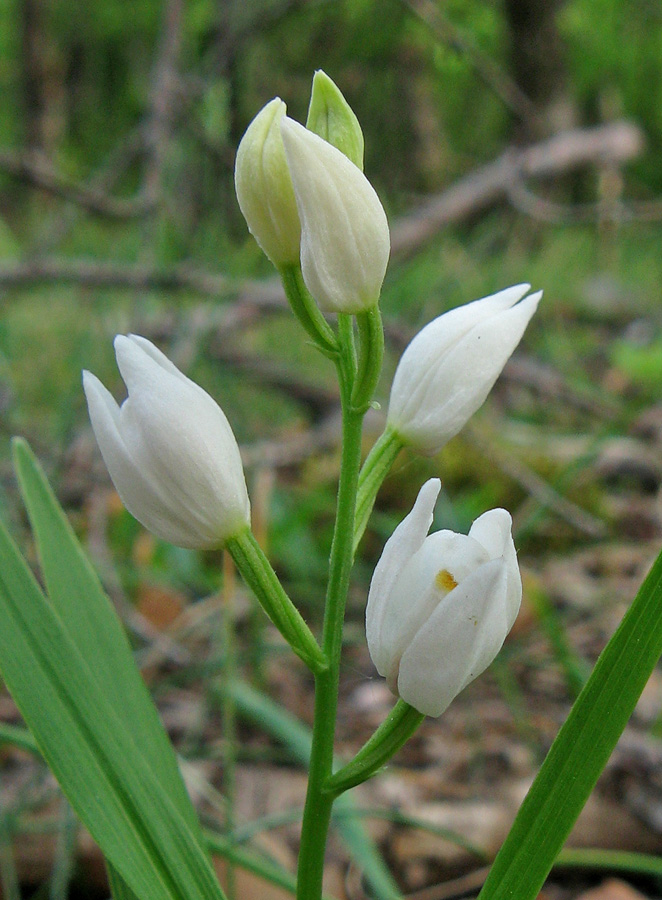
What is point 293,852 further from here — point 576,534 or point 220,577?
point 576,534

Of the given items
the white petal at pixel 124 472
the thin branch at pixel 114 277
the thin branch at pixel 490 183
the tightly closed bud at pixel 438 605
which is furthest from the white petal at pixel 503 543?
the thin branch at pixel 490 183

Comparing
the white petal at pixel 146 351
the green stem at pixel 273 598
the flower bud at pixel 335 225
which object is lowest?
the green stem at pixel 273 598

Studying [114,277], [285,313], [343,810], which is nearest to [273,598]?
[343,810]

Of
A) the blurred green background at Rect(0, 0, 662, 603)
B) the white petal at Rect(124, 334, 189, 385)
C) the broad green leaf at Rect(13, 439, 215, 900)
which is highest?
the white petal at Rect(124, 334, 189, 385)

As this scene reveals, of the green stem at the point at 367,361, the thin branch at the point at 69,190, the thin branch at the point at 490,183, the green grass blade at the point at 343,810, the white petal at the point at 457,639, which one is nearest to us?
the white petal at the point at 457,639

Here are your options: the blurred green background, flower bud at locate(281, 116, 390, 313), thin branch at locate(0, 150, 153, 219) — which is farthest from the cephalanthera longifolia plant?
thin branch at locate(0, 150, 153, 219)

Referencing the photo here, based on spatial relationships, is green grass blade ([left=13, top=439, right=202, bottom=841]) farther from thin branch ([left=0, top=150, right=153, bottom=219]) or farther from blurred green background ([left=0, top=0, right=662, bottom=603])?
thin branch ([left=0, top=150, right=153, bottom=219])

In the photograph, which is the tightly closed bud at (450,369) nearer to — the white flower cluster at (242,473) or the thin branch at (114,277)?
the white flower cluster at (242,473)

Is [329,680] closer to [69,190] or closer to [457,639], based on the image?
[457,639]
